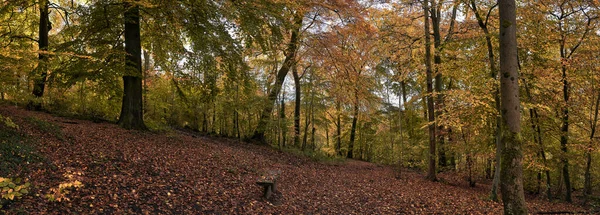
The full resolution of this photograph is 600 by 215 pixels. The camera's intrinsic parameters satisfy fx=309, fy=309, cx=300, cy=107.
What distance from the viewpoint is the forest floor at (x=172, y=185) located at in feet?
16.0

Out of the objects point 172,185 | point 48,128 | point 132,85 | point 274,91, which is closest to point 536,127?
point 274,91

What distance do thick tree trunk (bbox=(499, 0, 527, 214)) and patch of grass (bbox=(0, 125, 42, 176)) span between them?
26.1 ft

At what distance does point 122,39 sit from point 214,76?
349cm

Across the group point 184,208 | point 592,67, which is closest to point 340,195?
point 184,208

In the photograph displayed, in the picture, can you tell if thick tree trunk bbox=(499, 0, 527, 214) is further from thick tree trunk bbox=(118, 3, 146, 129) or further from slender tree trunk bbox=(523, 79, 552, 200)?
thick tree trunk bbox=(118, 3, 146, 129)

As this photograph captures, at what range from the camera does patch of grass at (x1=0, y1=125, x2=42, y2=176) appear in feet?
16.4

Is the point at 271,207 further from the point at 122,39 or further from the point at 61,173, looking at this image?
the point at 122,39

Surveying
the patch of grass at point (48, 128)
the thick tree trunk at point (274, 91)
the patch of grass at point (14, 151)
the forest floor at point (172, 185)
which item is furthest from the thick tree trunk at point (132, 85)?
the thick tree trunk at point (274, 91)

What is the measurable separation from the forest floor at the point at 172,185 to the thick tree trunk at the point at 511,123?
2962 millimetres

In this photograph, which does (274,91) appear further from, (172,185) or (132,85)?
(172,185)

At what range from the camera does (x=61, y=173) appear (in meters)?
5.35

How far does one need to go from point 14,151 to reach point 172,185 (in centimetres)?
275

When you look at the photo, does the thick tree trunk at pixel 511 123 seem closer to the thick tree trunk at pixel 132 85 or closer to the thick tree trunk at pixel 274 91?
the thick tree trunk at pixel 274 91

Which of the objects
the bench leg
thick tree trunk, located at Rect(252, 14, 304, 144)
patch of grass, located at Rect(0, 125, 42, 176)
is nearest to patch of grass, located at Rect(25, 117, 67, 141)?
patch of grass, located at Rect(0, 125, 42, 176)
